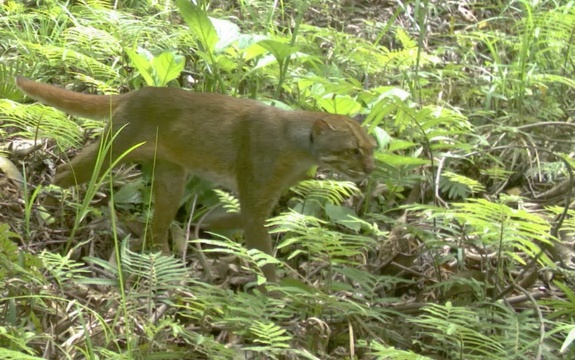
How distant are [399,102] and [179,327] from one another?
183cm

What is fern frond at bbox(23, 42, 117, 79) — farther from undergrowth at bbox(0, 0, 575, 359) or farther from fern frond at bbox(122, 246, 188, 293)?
fern frond at bbox(122, 246, 188, 293)

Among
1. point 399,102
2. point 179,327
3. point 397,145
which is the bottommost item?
point 179,327

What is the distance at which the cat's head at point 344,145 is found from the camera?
5160 millimetres

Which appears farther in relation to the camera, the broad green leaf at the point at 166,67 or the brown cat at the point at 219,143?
the broad green leaf at the point at 166,67

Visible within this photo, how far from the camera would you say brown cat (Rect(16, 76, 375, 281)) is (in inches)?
205

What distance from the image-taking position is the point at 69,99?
5473 millimetres

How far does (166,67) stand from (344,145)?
144 cm

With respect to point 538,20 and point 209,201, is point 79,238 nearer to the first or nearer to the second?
point 209,201

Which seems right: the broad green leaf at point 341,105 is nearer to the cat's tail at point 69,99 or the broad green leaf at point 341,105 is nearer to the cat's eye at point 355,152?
the cat's eye at point 355,152

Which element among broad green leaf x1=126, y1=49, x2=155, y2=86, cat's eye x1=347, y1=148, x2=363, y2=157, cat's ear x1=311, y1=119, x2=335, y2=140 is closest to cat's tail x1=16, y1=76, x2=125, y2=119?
broad green leaf x1=126, y1=49, x2=155, y2=86

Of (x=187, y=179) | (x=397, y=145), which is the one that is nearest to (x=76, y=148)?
(x=187, y=179)

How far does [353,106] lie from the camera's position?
5.74m

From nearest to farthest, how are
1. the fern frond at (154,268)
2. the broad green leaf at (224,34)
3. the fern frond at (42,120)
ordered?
the fern frond at (154,268), the fern frond at (42,120), the broad green leaf at (224,34)

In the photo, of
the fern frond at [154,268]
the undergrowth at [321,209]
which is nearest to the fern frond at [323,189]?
the undergrowth at [321,209]
